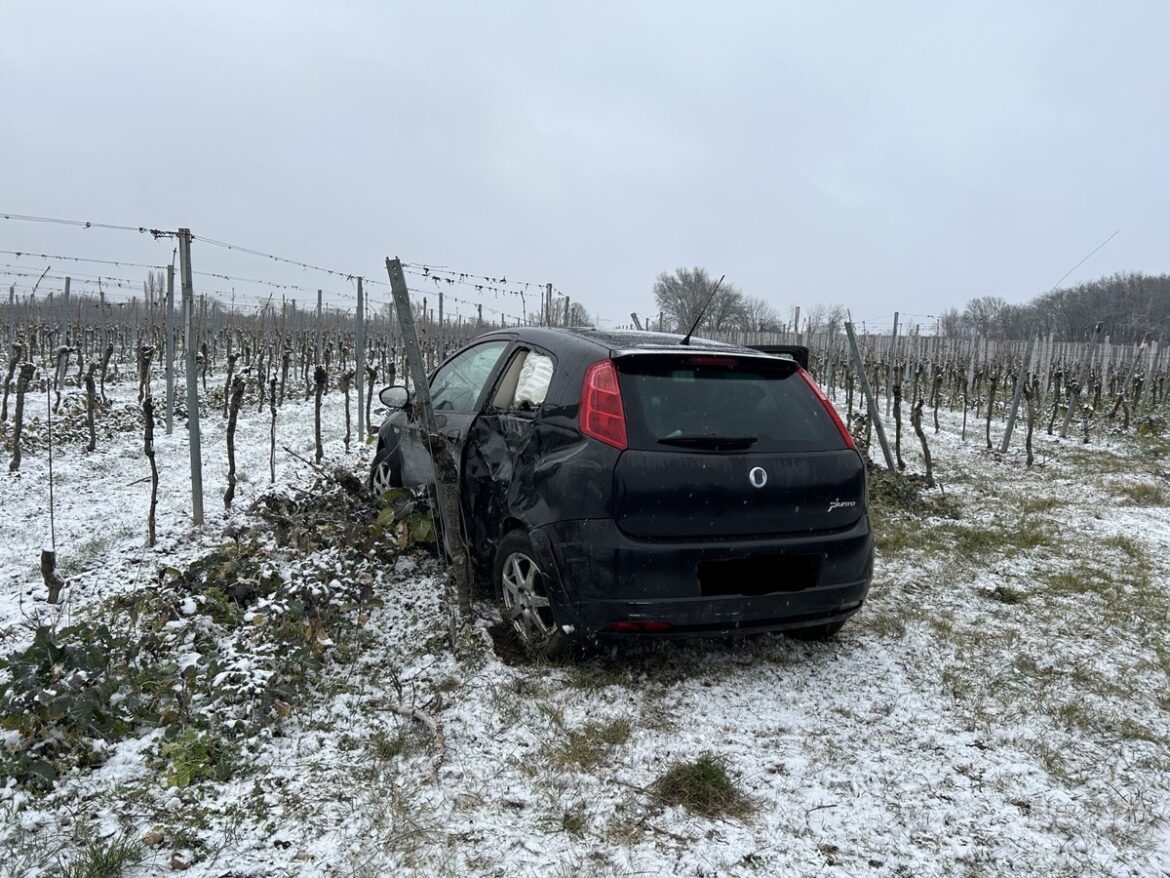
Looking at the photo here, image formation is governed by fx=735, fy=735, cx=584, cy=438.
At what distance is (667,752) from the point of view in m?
2.59

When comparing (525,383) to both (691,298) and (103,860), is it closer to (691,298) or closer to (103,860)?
(103,860)

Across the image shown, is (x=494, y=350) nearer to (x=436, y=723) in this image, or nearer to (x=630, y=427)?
(x=630, y=427)

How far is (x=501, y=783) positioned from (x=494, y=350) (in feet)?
7.96

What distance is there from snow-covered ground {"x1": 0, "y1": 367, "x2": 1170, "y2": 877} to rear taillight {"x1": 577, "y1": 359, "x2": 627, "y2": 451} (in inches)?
40.3

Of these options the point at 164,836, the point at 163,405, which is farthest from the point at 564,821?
the point at 163,405

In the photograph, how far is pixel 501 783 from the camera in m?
2.41

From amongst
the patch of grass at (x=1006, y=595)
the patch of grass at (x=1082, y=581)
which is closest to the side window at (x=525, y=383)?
the patch of grass at (x=1006, y=595)

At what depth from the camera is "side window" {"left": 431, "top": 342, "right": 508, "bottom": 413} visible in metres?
4.09

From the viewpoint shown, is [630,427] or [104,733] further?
[630,427]

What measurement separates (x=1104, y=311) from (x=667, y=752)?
48200 mm

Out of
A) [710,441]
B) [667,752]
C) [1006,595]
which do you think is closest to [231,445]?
[710,441]

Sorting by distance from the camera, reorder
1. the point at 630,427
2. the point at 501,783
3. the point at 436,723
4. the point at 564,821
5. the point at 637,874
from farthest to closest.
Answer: the point at 630,427 < the point at 436,723 < the point at 501,783 < the point at 564,821 < the point at 637,874

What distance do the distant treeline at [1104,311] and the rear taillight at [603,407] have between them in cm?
3405

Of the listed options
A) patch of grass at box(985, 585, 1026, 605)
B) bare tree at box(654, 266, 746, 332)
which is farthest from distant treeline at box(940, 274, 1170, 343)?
patch of grass at box(985, 585, 1026, 605)
